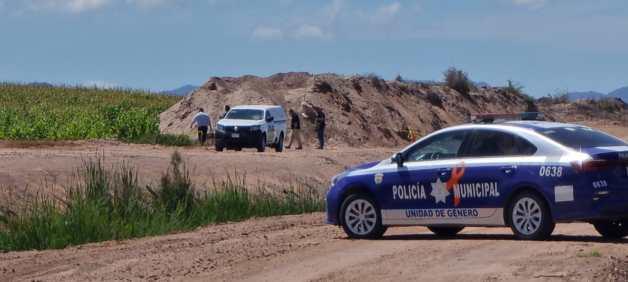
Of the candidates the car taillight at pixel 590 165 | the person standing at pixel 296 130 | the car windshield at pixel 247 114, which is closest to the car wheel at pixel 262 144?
the car windshield at pixel 247 114

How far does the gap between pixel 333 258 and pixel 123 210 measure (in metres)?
7.65

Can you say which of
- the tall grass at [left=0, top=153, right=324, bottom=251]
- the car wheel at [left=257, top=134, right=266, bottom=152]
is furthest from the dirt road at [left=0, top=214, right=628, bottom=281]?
the car wheel at [left=257, top=134, right=266, bottom=152]

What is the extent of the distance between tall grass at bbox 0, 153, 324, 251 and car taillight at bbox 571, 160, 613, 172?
7807 millimetres

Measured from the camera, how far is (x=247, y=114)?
4672 centimetres

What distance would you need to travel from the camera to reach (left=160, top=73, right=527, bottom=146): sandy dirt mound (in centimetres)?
6059

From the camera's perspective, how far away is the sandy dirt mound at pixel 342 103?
6059 cm

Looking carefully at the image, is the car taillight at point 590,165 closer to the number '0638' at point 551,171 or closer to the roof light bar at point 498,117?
the number '0638' at point 551,171

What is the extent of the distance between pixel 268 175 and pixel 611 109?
214 feet

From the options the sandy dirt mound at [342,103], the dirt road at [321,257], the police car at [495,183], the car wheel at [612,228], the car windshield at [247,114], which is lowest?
the dirt road at [321,257]

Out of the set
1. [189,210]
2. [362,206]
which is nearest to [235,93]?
[189,210]

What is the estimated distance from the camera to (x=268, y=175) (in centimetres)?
3428

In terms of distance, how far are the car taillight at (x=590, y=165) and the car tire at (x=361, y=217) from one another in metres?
3.09

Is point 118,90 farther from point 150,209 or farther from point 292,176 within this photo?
point 150,209

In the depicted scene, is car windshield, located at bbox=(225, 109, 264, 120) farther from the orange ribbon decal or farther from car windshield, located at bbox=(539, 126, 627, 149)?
car windshield, located at bbox=(539, 126, 627, 149)
